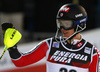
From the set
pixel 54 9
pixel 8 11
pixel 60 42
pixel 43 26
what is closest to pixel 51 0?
pixel 54 9

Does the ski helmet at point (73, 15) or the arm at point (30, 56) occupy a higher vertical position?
the ski helmet at point (73, 15)

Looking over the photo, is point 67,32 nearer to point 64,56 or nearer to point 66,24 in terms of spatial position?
point 66,24

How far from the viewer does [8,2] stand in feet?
56.8

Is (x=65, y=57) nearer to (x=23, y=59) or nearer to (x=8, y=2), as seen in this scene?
(x=23, y=59)

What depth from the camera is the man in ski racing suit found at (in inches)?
153

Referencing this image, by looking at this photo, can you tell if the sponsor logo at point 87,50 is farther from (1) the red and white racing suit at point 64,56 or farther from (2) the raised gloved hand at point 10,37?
(2) the raised gloved hand at point 10,37

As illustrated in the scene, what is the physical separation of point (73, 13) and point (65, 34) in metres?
0.31

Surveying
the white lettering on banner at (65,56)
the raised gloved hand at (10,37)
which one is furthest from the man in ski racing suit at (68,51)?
the raised gloved hand at (10,37)

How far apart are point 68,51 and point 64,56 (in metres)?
0.09

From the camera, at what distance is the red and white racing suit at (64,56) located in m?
3.88

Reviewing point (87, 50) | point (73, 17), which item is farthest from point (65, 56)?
point (73, 17)

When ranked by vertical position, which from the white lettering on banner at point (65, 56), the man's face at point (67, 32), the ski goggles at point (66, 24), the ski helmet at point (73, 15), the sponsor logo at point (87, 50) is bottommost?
the white lettering on banner at point (65, 56)

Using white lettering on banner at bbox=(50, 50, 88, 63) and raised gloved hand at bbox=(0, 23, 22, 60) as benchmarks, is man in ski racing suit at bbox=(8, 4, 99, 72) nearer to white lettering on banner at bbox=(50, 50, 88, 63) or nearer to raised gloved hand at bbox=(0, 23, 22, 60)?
white lettering on banner at bbox=(50, 50, 88, 63)

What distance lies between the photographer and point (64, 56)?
396 centimetres
